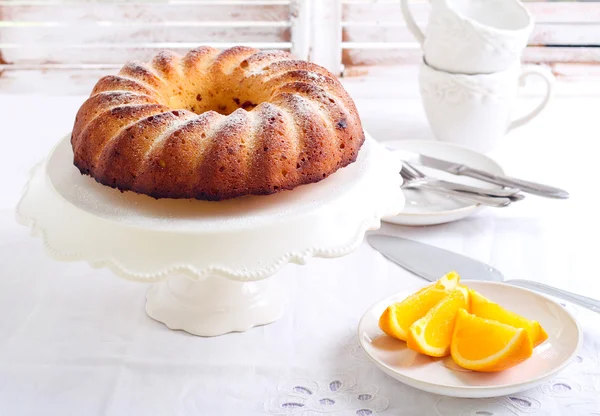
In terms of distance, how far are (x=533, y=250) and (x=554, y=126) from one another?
0.58 metres

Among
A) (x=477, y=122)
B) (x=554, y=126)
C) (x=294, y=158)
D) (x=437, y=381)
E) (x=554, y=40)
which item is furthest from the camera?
(x=554, y=40)

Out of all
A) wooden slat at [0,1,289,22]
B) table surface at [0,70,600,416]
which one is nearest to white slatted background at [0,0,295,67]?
wooden slat at [0,1,289,22]

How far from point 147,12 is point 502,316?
154cm

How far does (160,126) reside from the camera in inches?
38.2

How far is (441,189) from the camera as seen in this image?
50.4 inches

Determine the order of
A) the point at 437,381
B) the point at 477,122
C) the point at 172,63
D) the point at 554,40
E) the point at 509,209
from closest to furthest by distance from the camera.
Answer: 1. the point at 437,381
2. the point at 172,63
3. the point at 509,209
4. the point at 477,122
5. the point at 554,40

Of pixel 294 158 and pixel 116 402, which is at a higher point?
pixel 294 158

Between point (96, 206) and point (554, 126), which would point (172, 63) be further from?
point (554, 126)

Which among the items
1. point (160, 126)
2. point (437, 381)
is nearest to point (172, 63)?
point (160, 126)

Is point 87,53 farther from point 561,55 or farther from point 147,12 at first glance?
point 561,55

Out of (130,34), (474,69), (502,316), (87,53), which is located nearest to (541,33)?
(474,69)

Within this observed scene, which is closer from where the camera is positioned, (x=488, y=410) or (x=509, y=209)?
(x=488, y=410)

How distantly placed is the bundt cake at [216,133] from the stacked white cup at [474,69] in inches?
16.4

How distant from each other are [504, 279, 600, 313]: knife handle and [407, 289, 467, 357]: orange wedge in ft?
0.50
